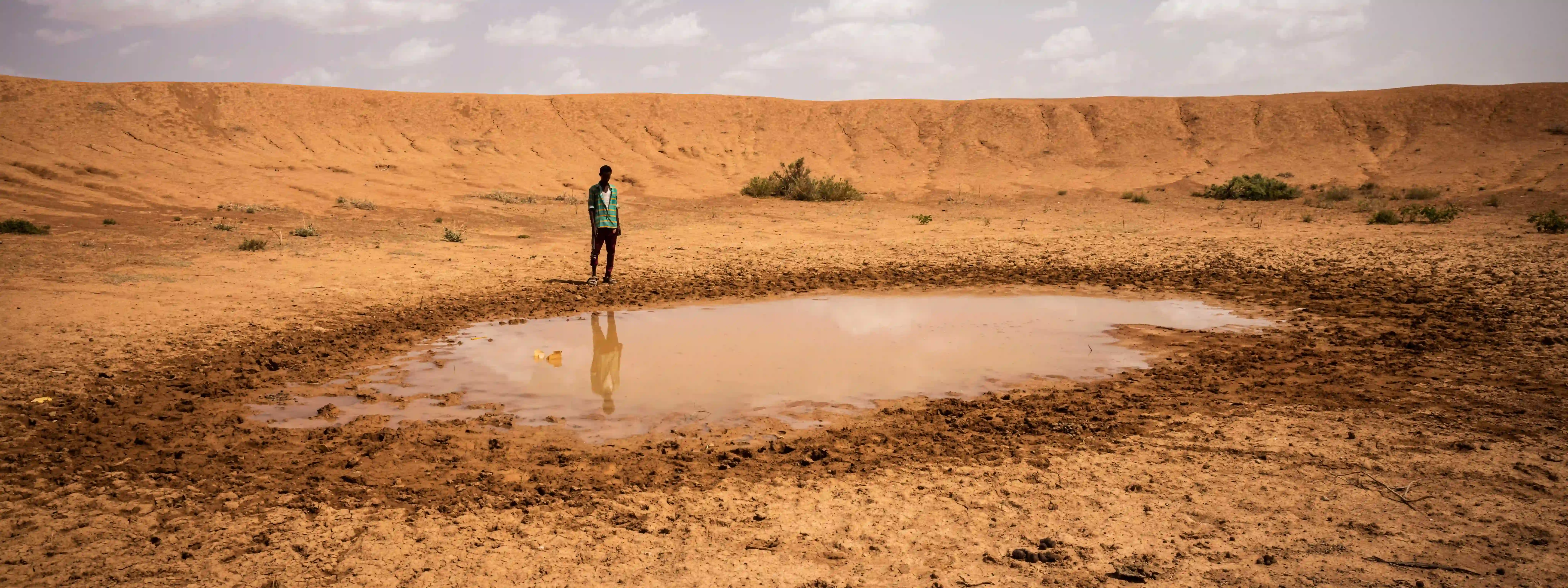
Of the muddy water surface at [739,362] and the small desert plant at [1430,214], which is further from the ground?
the small desert plant at [1430,214]

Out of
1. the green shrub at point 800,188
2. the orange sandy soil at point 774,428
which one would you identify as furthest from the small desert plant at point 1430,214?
the green shrub at point 800,188

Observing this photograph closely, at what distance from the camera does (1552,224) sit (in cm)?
1408

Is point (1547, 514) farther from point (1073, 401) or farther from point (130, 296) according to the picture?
point (130, 296)

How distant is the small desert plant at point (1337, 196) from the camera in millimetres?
22203

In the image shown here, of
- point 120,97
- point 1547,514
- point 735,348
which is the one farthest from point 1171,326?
point 120,97

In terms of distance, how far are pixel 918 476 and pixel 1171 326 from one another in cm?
479

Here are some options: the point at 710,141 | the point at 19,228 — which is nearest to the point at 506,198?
the point at 19,228

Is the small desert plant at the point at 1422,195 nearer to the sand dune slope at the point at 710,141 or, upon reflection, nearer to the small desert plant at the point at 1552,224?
the sand dune slope at the point at 710,141

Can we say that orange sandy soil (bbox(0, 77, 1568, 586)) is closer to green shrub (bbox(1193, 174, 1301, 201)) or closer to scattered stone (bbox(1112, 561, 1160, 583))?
scattered stone (bbox(1112, 561, 1160, 583))

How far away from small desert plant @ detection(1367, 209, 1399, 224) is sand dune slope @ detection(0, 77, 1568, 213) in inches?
368

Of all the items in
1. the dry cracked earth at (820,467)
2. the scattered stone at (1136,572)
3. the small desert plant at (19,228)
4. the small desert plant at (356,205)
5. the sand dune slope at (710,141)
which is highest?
the sand dune slope at (710,141)

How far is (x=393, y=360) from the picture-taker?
24.2ft

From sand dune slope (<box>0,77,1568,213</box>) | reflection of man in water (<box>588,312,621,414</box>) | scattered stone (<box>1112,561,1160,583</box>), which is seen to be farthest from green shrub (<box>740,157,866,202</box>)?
scattered stone (<box>1112,561,1160,583</box>)

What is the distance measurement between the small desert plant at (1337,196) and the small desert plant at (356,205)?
21593 millimetres
